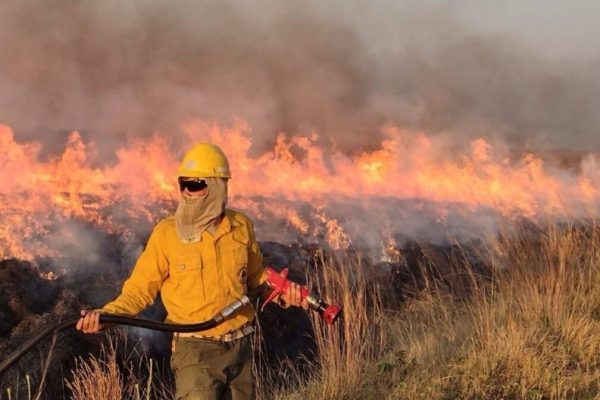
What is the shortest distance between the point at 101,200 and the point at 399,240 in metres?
6.86

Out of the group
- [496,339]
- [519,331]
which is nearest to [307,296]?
[496,339]

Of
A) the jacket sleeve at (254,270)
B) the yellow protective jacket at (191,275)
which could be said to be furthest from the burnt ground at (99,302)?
the yellow protective jacket at (191,275)

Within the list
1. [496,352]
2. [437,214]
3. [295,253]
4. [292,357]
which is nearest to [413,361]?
[496,352]

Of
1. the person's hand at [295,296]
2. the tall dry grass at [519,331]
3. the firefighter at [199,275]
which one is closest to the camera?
the firefighter at [199,275]

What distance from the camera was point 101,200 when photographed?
40.5 feet

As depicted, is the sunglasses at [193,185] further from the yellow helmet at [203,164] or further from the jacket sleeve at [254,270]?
the jacket sleeve at [254,270]

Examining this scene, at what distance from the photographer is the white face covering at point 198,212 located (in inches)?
112

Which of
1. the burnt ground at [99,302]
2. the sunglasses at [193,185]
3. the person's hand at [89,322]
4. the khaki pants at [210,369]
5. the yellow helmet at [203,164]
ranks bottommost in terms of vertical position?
the burnt ground at [99,302]

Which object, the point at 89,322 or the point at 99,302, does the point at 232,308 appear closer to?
the point at 89,322

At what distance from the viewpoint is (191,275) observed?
285 cm

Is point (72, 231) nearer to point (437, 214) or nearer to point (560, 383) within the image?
point (437, 214)

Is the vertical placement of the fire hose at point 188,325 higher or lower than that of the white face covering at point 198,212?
lower

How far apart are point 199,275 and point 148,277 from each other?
→ 0.28 metres

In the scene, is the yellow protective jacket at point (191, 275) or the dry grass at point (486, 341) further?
the dry grass at point (486, 341)
